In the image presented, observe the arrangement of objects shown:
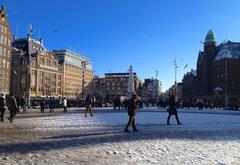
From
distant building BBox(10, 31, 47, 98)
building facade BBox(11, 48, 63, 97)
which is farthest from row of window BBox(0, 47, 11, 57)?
distant building BBox(10, 31, 47, 98)

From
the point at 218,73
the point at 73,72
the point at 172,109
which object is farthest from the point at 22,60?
the point at 172,109

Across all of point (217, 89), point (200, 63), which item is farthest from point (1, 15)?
point (200, 63)

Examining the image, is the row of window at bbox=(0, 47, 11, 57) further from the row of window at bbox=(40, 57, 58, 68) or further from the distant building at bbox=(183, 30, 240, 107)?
the distant building at bbox=(183, 30, 240, 107)

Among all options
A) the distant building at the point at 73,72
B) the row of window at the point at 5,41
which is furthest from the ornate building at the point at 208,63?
the row of window at the point at 5,41

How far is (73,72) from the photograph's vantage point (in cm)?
17875

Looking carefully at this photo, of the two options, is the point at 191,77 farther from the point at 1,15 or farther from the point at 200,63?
the point at 1,15

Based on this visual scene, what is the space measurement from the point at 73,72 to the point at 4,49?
86298 mm

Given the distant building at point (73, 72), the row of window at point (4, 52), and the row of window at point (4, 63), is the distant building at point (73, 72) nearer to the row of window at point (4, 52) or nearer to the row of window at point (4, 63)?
the row of window at point (4, 63)

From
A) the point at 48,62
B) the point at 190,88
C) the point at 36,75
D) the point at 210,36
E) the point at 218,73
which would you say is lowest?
the point at 190,88

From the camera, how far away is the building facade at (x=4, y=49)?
9131 cm

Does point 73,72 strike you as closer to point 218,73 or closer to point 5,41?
point 218,73

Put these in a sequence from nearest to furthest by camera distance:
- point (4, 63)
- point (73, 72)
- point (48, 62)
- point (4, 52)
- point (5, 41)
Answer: point (5, 41) < point (4, 52) < point (4, 63) < point (48, 62) < point (73, 72)

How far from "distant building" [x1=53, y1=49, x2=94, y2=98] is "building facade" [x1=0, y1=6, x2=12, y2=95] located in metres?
67.6

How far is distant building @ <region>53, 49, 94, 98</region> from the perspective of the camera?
167500 mm
